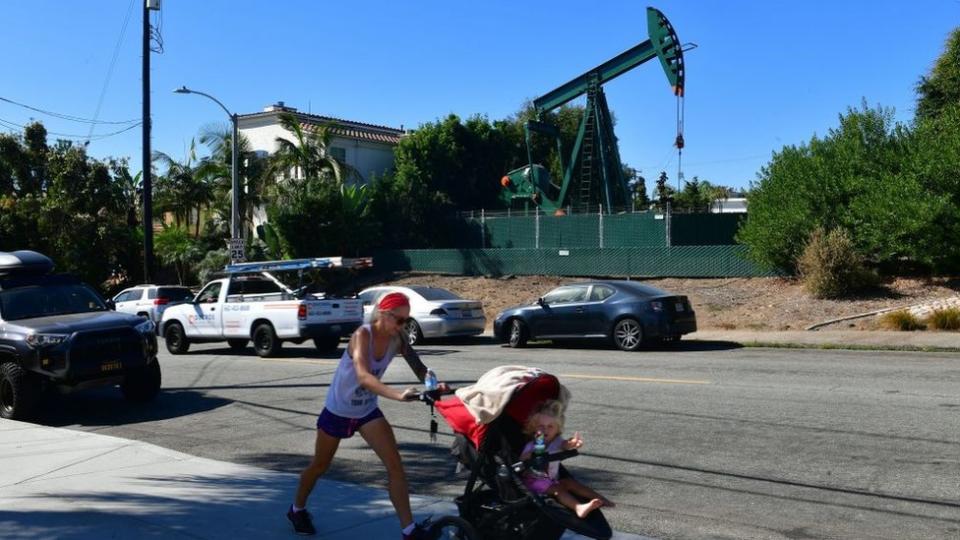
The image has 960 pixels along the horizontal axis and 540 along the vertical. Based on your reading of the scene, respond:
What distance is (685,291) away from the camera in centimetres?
2577

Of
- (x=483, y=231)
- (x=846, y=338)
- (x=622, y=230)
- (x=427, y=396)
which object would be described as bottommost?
(x=846, y=338)

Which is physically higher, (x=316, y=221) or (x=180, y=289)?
(x=316, y=221)

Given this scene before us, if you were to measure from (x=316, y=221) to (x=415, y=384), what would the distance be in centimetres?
2099

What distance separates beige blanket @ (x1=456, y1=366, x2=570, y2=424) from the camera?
15.2ft

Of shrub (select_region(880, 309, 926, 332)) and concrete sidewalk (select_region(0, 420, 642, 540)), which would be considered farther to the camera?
shrub (select_region(880, 309, 926, 332))

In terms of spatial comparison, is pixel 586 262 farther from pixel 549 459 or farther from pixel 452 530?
pixel 549 459

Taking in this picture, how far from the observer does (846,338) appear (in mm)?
18391

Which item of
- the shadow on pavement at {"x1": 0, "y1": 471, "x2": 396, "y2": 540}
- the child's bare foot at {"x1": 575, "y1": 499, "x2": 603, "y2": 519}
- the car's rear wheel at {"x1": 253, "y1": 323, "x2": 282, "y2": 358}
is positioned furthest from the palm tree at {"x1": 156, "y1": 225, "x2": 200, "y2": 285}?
the child's bare foot at {"x1": 575, "y1": 499, "x2": 603, "y2": 519}

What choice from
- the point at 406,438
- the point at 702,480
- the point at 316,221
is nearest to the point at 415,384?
the point at 406,438

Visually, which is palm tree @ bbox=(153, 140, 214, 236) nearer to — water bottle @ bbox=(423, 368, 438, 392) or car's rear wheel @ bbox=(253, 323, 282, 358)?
car's rear wheel @ bbox=(253, 323, 282, 358)

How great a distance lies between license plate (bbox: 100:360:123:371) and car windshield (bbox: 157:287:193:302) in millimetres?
15763

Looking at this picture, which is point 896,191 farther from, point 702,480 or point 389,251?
point 389,251

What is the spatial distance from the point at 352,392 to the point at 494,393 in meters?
1.10

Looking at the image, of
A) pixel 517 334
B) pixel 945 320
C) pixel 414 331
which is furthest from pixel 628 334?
pixel 945 320
